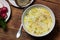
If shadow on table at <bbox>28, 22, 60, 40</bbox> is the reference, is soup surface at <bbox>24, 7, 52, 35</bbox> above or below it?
above

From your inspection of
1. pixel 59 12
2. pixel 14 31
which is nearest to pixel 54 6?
pixel 59 12

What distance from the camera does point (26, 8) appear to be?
1.20m

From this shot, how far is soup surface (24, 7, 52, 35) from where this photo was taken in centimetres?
113

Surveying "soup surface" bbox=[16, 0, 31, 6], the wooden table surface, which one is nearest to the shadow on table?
the wooden table surface

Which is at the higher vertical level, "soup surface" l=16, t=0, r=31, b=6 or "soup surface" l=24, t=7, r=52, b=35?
"soup surface" l=16, t=0, r=31, b=6

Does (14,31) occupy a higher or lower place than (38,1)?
lower

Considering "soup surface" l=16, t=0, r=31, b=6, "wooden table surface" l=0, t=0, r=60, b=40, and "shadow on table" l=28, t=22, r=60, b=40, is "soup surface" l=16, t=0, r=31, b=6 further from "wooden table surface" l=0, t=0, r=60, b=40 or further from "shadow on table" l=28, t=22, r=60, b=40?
"shadow on table" l=28, t=22, r=60, b=40

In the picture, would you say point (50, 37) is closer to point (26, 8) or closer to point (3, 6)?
point (26, 8)

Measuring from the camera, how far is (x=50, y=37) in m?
1.17

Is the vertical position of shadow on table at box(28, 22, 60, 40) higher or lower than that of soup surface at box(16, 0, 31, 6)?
lower

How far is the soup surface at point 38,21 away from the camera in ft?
3.71

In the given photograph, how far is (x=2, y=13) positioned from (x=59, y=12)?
31cm

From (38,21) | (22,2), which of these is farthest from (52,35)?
(22,2)

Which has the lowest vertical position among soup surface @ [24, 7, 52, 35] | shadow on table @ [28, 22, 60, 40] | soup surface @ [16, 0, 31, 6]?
shadow on table @ [28, 22, 60, 40]
